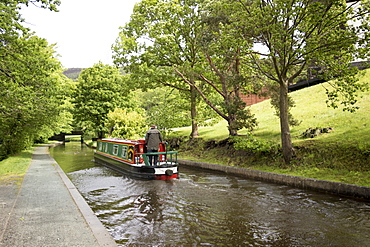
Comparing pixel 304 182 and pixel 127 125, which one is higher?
pixel 127 125

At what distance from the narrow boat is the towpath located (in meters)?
4.48

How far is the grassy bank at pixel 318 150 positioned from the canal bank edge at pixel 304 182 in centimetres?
31

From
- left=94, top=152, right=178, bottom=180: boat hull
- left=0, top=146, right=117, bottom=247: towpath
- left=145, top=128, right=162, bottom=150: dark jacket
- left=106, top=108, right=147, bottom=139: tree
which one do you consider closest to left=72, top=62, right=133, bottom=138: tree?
left=106, top=108, right=147, bottom=139: tree

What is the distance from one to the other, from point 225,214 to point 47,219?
4434mm

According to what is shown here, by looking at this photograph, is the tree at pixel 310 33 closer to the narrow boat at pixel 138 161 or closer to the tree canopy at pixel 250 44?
the tree canopy at pixel 250 44

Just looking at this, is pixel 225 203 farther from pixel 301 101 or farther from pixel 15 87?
pixel 301 101

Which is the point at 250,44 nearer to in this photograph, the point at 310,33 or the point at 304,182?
the point at 310,33

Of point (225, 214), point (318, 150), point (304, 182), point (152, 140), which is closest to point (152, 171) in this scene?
point (152, 140)

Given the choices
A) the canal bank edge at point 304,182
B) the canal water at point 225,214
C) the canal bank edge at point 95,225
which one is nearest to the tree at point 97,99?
the canal bank edge at point 304,182

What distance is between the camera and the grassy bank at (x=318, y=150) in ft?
36.1

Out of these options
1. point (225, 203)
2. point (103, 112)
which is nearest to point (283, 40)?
point (225, 203)

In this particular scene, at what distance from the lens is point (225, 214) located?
26.9 feet

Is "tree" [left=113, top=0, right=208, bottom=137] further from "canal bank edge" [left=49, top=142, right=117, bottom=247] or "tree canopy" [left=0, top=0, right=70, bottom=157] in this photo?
"canal bank edge" [left=49, top=142, right=117, bottom=247]

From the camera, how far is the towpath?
504 centimetres
